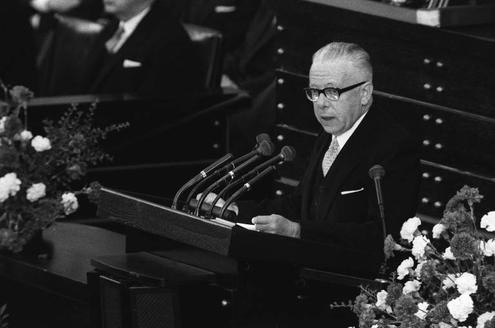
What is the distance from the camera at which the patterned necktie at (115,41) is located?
780 cm

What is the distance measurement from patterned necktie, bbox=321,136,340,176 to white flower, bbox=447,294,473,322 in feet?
3.96

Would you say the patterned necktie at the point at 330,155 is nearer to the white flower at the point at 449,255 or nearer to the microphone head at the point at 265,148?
the microphone head at the point at 265,148

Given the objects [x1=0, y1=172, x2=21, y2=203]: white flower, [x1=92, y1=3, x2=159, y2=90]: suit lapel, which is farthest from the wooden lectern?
[x1=92, y1=3, x2=159, y2=90]: suit lapel

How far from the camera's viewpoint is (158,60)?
24.7ft

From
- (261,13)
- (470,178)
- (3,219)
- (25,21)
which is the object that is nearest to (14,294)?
(3,219)

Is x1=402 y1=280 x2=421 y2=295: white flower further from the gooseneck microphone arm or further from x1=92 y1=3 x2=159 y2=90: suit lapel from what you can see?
x1=92 y1=3 x2=159 y2=90: suit lapel

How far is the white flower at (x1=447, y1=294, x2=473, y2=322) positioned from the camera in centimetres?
360

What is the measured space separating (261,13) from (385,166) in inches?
185

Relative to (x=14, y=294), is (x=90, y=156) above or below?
above

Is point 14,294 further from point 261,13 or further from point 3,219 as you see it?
point 261,13

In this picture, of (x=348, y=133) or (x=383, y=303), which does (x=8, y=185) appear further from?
(x=383, y=303)

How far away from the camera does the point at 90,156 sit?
570 cm

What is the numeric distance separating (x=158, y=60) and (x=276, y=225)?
11.1 ft

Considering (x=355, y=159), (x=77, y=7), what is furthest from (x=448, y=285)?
(x=77, y=7)
